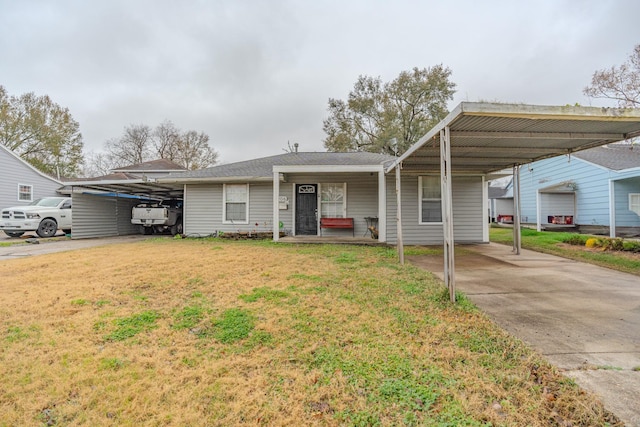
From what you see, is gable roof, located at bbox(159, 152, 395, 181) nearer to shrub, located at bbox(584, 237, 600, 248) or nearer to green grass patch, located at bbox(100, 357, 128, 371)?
shrub, located at bbox(584, 237, 600, 248)

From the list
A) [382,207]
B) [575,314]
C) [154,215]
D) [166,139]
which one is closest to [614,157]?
[382,207]

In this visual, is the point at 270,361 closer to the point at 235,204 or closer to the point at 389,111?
the point at 235,204

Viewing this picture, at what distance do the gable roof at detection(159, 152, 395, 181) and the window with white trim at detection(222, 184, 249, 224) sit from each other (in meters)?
0.61

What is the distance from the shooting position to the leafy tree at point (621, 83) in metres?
12.6

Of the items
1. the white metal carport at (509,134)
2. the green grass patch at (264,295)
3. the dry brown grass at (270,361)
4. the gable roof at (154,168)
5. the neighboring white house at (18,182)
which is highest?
the gable roof at (154,168)

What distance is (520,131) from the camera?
4.30m

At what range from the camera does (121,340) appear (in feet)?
8.42

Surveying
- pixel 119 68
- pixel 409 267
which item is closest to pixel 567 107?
pixel 409 267

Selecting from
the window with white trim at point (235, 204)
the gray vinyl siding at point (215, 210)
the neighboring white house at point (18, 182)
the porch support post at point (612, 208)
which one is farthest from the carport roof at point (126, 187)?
the porch support post at point (612, 208)

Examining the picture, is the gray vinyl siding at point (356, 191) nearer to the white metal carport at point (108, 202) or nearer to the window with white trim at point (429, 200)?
the window with white trim at point (429, 200)

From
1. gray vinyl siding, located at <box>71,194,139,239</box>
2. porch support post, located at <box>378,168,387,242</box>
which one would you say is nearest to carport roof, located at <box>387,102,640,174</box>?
porch support post, located at <box>378,168,387,242</box>

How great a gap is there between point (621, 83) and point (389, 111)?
1394 cm

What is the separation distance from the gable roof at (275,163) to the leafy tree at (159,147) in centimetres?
2196

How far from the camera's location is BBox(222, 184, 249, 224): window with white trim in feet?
34.7
